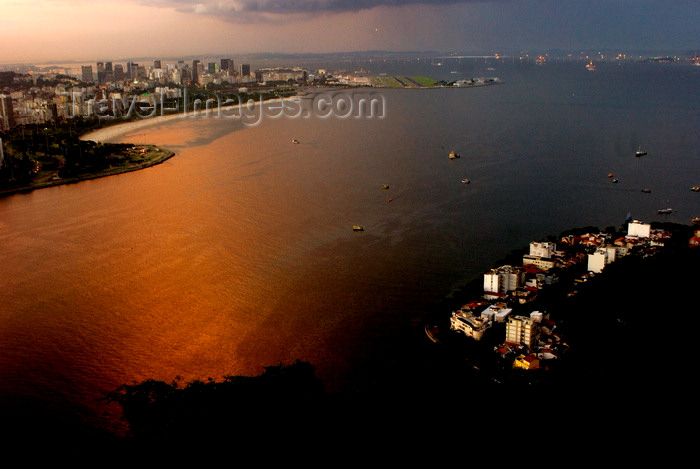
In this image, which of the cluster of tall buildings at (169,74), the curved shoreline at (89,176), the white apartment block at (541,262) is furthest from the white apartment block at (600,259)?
the cluster of tall buildings at (169,74)

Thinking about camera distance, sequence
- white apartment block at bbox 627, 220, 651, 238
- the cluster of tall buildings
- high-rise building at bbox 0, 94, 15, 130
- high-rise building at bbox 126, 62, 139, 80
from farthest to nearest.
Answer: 1. high-rise building at bbox 126, 62, 139, 80
2. the cluster of tall buildings
3. high-rise building at bbox 0, 94, 15, 130
4. white apartment block at bbox 627, 220, 651, 238

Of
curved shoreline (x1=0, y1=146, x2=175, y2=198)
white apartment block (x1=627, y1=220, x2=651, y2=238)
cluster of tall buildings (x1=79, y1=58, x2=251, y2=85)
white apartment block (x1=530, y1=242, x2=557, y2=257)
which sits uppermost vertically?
cluster of tall buildings (x1=79, y1=58, x2=251, y2=85)

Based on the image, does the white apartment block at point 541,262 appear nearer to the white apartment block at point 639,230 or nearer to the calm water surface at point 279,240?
the calm water surface at point 279,240

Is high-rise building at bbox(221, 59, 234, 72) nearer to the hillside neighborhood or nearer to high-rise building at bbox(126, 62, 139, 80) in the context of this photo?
high-rise building at bbox(126, 62, 139, 80)

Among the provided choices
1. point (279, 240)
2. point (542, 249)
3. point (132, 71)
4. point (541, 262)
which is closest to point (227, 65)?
point (132, 71)

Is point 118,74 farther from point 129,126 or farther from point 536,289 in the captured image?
point 536,289

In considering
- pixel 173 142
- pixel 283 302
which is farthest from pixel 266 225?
pixel 173 142

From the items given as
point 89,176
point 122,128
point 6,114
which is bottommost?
point 89,176

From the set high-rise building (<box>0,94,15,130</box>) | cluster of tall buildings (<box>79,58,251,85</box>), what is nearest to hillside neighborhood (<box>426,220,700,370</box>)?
high-rise building (<box>0,94,15,130</box>)

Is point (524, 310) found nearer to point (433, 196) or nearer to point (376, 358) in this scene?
point (376, 358)
